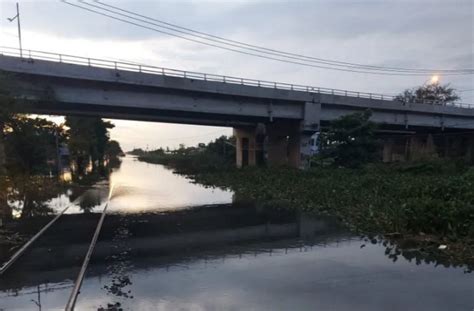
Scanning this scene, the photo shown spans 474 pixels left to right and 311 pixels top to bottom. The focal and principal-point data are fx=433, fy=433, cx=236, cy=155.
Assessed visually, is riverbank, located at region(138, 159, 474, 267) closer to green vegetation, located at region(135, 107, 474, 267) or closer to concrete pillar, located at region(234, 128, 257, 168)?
green vegetation, located at region(135, 107, 474, 267)

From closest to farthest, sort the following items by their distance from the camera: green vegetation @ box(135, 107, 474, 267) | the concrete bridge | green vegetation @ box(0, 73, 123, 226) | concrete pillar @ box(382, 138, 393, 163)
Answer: green vegetation @ box(135, 107, 474, 267)
green vegetation @ box(0, 73, 123, 226)
the concrete bridge
concrete pillar @ box(382, 138, 393, 163)

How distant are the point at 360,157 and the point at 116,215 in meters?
25.8

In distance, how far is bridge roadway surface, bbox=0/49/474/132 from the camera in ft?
97.7

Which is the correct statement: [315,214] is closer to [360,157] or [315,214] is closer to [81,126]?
[360,157]

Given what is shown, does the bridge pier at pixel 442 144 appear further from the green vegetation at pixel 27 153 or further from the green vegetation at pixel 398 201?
the green vegetation at pixel 27 153

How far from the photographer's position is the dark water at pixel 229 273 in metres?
6.45

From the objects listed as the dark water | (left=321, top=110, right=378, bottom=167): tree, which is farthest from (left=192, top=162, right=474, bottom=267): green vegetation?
(left=321, top=110, right=378, bottom=167): tree

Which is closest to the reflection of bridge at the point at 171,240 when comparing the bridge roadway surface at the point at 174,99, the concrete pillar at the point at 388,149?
the bridge roadway surface at the point at 174,99

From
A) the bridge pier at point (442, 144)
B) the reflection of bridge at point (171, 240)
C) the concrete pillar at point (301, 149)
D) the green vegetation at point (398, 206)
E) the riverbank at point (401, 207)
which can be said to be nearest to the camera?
the reflection of bridge at point (171, 240)

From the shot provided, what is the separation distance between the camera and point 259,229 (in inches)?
508

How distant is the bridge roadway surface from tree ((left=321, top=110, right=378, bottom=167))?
389 cm

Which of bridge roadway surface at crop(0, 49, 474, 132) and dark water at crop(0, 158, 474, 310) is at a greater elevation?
bridge roadway surface at crop(0, 49, 474, 132)

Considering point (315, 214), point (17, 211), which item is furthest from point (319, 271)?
point (17, 211)

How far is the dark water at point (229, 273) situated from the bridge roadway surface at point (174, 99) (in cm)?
1935
